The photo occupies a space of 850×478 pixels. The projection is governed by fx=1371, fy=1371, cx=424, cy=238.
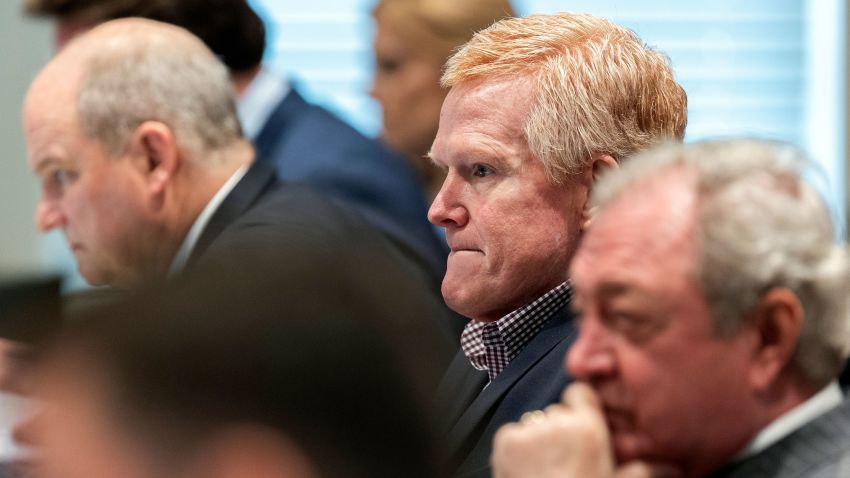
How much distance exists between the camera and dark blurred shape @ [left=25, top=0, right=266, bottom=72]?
12.4 feet

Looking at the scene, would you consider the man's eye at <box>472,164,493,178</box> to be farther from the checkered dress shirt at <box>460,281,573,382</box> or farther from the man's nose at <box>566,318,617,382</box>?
the man's nose at <box>566,318,617,382</box>

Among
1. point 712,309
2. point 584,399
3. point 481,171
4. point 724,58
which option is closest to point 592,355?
point 584,399

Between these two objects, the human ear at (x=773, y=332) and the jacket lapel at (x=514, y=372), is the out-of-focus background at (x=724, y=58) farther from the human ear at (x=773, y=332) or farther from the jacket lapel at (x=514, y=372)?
the human ear at (x=773, y=332)

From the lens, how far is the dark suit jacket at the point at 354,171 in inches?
148

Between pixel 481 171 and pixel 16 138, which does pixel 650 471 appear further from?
pixel 16 138

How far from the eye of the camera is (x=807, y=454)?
159cm

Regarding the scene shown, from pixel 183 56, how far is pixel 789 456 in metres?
1.87

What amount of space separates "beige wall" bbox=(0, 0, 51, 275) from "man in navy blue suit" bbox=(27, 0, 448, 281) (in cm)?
272

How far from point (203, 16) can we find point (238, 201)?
42.9 inches

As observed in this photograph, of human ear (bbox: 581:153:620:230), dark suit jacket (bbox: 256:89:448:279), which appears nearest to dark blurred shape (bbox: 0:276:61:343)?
human ear (bbox: 581:153:620:230)

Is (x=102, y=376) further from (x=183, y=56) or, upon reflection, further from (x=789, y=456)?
(x=183, y=56)

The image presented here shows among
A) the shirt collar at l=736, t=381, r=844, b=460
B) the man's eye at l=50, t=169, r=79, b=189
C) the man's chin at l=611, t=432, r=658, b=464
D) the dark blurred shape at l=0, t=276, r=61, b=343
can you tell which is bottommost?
the man's eye at l=50, t=169, r=79, b=189

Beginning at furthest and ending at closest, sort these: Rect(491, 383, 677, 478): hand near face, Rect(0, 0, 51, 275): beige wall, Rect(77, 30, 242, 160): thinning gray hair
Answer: Rect(0, 0, 51, 275): beige wall < Rect(77, 30, 242, 160): thinning gray hair < Rect(491, 383, 677, 478): hand near face

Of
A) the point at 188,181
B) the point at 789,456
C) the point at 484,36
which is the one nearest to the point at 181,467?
the point at 789,456
